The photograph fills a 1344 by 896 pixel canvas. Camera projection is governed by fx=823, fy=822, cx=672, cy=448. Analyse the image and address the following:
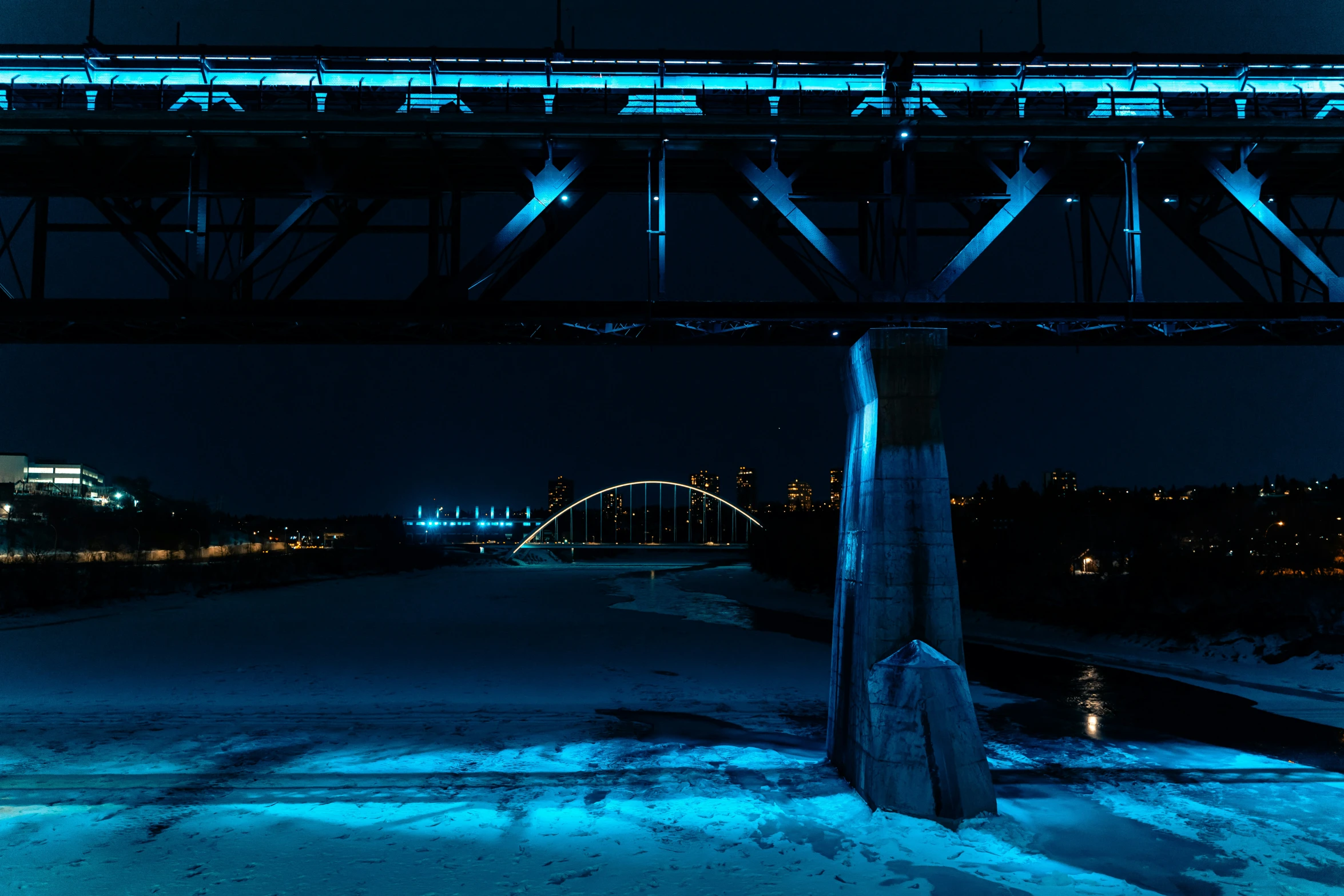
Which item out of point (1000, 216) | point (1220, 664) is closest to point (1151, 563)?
point (1220, 664)

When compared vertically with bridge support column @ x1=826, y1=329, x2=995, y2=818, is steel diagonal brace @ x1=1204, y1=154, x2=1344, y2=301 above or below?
above

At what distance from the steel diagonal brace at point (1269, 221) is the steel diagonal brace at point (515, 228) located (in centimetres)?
961

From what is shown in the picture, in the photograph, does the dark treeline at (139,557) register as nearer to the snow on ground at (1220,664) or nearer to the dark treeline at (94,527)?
the dark treeline at (94,527)

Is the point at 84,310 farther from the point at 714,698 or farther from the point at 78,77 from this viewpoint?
the point at 714,698

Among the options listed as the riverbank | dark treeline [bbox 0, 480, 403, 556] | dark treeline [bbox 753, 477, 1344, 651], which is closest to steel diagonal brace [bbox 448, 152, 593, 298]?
→ dark treeline [bbox 753, 477, 1344, 651]

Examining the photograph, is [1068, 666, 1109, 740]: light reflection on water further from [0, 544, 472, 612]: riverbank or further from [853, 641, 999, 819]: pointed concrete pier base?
[0, 544, 472, 612]: riverbank

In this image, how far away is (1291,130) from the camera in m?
12.0

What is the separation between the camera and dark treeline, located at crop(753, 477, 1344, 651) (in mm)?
34219

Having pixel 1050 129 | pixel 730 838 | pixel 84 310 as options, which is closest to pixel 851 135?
pixel 1050 129

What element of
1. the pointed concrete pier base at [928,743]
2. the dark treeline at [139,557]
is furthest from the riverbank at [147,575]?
the pointed concrete pier base at [928,743]

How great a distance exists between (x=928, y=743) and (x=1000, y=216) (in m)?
7.60

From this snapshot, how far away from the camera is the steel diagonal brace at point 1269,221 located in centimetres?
1200

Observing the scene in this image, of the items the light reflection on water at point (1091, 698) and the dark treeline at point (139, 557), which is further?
the dark treeline at point (139, 557)

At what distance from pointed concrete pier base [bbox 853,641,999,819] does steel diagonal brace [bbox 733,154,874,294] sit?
211 inches
